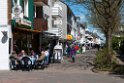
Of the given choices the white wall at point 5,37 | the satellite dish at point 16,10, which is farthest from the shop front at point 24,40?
the white wall at point 5,37

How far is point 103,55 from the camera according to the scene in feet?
99.9

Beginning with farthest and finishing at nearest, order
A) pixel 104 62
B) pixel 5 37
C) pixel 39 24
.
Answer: pixel 39 24
pixel 104 62
pixel 5 37

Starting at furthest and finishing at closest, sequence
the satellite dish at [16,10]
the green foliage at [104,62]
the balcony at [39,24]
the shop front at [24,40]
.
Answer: the balcony at [39,24] < the shop front at [24,40] < the satellite dish at [16,10] < the green foliage at [104,62]

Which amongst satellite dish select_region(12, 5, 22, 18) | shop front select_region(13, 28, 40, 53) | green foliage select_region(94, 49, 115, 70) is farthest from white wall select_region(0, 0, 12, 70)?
green foliage select_region(94, 49, 115, 70)

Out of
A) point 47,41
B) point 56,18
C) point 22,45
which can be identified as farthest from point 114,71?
point 56,18

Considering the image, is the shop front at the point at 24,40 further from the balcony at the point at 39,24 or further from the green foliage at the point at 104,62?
the green foliage at the point at 104,62

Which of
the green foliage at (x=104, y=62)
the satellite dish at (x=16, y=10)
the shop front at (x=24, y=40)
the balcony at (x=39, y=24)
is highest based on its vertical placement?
the satellite dish at (x=16, y=10)

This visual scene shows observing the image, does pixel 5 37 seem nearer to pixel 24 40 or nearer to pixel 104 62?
pixel 24 40

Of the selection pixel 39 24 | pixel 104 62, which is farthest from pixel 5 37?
pixel 39 24

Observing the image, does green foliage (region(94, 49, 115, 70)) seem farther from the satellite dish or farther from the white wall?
the satellite dish

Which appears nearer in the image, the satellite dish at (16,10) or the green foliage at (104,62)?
the green foliage at (104,62)

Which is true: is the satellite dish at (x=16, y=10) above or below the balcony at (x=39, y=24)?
above

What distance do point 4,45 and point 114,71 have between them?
25.7 ft

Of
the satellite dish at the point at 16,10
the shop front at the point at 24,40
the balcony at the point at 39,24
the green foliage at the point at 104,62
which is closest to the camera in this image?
the green foliage at the point at 104,62
